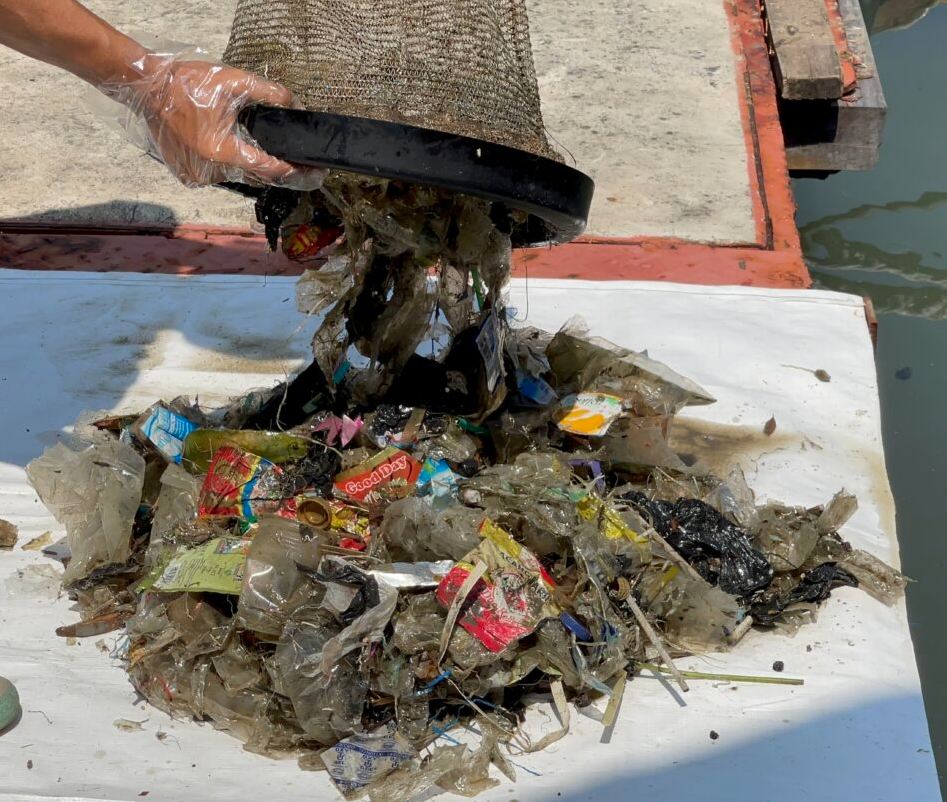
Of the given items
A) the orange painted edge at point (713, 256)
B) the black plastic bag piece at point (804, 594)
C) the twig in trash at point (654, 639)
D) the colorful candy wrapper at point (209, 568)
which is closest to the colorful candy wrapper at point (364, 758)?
the colorful candy wrapper at point (209, 568)

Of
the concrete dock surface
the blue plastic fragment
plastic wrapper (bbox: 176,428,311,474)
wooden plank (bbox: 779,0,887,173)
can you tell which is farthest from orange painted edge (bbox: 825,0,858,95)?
the blue plastic fragment

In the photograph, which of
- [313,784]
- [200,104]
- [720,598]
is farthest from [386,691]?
[200,104]

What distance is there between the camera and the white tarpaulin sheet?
6.67 feet

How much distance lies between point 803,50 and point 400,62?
292 centimetres

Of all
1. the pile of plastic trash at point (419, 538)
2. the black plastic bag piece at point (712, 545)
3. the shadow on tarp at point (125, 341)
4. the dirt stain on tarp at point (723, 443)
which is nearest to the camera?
the pile of plastic trash at point (419, 538)

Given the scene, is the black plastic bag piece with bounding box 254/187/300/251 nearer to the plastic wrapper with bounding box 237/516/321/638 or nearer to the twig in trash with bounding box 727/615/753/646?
the plastic wrapper with bounding box 237/516/321/638

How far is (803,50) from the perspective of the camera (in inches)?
180

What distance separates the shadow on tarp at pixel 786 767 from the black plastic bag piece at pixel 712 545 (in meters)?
0.30

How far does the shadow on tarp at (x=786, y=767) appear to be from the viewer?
1.99 metres

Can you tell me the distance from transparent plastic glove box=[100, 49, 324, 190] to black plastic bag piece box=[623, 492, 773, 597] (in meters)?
1.06

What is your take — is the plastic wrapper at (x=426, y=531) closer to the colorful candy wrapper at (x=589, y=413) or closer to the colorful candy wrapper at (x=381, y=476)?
the colorful candy wrapper at (x=381, y=476)

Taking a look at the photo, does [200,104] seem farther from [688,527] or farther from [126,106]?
[688,527]

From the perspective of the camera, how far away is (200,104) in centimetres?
210

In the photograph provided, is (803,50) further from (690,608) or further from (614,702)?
(614,702)
